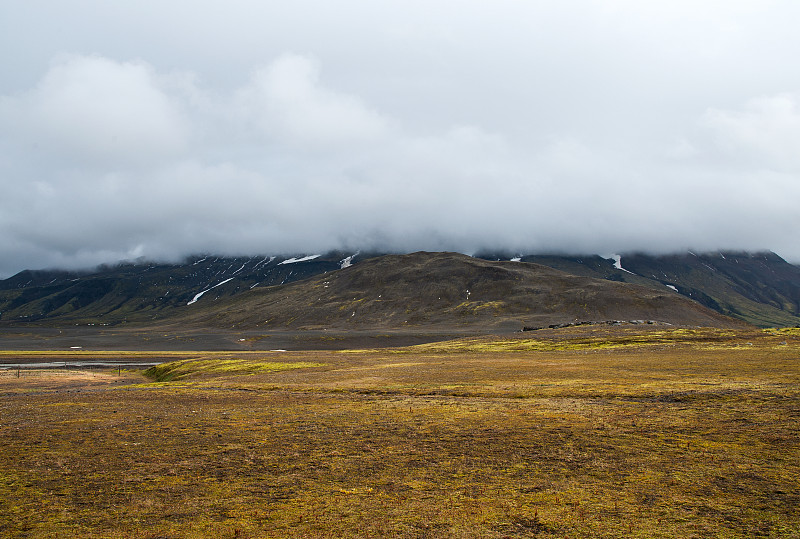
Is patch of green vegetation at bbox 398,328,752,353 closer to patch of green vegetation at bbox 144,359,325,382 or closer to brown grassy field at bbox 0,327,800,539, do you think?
patch of green vegetation at bbox 144,359,325,382

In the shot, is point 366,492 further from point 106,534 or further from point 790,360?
point 790,360

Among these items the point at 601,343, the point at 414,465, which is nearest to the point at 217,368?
the point at 414,465

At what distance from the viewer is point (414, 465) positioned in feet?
63.9

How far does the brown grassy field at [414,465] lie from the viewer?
1384 centimetres

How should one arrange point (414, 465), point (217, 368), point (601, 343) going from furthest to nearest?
point (601, 343)
point (217, 368)
point (414, 465)

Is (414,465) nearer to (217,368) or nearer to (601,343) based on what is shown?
(217,368)

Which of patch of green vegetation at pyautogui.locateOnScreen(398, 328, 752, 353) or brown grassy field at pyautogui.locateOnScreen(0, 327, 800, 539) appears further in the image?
patch of green vegetation at pyautogui.locateOnScreen(398, 328, 752, 353)

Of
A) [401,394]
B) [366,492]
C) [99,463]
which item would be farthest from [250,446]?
[401,394]

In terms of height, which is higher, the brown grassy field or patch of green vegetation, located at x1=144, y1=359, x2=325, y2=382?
the brown grassy field

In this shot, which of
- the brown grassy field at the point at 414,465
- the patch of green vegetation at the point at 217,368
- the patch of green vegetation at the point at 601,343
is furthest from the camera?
the patch of green vegetation at the point at 601,343

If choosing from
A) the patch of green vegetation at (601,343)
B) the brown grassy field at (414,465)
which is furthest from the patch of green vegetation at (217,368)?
the patch of green vegetation at (601,343)

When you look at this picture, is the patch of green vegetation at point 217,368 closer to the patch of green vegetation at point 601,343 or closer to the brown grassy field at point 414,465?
the brown grassy field at point 414,465

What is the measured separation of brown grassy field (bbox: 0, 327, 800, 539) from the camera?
13.8 meters

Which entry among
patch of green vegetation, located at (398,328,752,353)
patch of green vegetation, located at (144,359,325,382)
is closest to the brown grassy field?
patch of green vegetation, located at (144,359,325,382)
